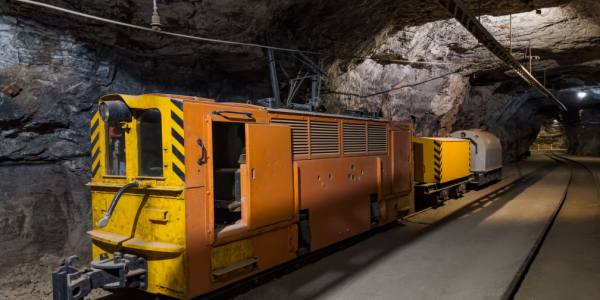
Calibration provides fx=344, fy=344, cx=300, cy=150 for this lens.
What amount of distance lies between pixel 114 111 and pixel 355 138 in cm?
412

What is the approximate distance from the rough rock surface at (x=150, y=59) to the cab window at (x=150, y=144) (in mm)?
3783

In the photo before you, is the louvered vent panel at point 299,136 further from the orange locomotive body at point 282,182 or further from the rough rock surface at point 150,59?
the rough rock surface at point 150,59

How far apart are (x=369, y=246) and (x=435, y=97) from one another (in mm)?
12264

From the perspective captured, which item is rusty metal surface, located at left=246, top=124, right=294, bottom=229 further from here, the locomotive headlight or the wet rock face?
the wet rock face

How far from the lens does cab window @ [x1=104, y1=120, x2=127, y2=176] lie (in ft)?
14.9

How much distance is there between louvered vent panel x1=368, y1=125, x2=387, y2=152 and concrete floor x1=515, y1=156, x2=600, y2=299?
3.38 m

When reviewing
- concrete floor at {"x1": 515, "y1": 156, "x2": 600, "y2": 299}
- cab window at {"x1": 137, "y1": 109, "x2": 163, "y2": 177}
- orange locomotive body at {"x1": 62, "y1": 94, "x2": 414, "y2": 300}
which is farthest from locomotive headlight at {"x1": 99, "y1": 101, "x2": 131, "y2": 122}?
concrete floor at {"x1": 515, "y1": 156, "x2": 600, "y2": 299}

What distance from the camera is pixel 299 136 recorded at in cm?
531

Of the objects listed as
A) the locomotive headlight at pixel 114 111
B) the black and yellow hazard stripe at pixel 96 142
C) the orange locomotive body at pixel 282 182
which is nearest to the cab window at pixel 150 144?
the locomotive headlight at pixel 114 111

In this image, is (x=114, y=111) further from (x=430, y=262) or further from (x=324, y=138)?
(x=430, y=262)

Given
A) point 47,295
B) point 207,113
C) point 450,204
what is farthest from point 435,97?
point 47,295

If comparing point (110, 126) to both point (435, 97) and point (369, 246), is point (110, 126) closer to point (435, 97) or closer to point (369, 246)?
point (369, 246)

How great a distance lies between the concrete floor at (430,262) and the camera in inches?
191

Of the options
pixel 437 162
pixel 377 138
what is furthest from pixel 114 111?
pixel 437 162
